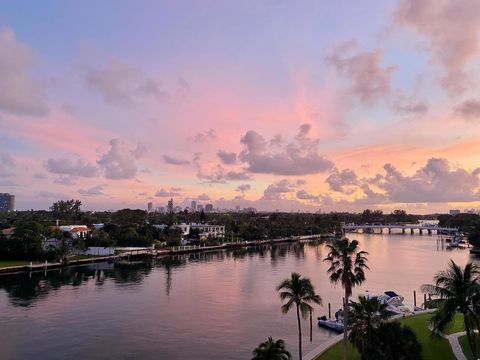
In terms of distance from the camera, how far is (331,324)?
5375 cm

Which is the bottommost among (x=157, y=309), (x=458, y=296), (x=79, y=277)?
(x=157, y=309)

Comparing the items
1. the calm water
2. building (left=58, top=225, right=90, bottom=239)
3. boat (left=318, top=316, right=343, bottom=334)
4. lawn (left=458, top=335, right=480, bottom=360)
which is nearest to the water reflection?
the calm water

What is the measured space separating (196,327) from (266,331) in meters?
8.65

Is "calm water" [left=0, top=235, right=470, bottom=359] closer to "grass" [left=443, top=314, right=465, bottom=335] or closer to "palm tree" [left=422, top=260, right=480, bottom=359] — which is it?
"grass" [left=443, top=314, right=465, bottom=335]

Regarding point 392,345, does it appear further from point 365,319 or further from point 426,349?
point 426,349

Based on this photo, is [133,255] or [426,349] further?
[133,255]

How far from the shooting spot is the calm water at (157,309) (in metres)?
45.7

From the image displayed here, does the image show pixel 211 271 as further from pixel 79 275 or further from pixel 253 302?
pixel 253 302

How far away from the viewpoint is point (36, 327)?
52.7m

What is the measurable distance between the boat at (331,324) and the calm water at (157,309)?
187 cm

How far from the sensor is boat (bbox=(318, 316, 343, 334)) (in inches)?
2077

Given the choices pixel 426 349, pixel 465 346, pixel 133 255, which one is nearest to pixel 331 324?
pixel 426 349

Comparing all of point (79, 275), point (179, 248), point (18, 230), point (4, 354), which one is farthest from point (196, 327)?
point (179, 248)

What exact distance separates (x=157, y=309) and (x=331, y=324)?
82.7 ft
